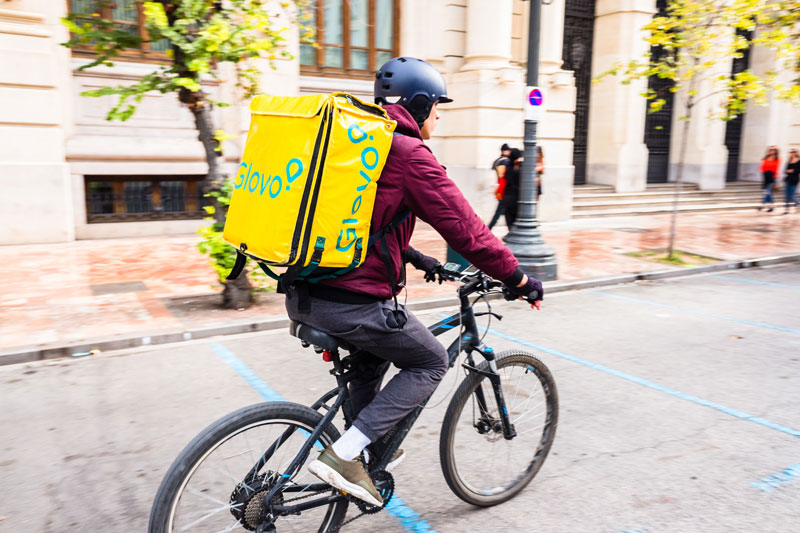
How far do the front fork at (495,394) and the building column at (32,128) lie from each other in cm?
1049

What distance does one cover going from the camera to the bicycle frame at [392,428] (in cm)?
260

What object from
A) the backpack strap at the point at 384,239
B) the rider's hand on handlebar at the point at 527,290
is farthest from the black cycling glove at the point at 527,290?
the backpack strap at the point at 384,239

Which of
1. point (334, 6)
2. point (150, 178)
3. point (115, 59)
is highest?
point (334, 6)

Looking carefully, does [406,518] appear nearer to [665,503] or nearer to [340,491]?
[340,491]

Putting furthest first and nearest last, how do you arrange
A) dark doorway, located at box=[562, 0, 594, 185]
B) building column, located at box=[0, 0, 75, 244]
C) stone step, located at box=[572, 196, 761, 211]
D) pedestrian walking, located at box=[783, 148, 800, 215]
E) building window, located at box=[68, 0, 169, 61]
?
dark doorway, located at box=[562, 0, 594, 185] < pedestrian walking, located at box=[783, 148, 800, 215] < stone step, located at box=[572, 196, 761, 211] < building window, located at box=[68, 0, 169, 61] < building column, located at box=[0, 0, 75, 244]

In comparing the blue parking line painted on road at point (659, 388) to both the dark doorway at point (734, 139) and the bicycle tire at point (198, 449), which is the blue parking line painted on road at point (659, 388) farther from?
the dark doorway at point (734, 139)

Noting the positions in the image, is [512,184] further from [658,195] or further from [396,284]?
[658,195]

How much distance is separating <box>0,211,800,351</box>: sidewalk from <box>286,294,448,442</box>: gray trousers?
4318 mm

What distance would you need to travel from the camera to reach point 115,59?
12.7 m

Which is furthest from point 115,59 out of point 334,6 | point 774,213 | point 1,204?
point 774,213

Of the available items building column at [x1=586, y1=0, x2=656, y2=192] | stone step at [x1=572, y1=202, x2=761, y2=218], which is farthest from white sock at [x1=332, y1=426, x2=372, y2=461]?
building column at [x1=586, y1=0, x2=656, y2=192]

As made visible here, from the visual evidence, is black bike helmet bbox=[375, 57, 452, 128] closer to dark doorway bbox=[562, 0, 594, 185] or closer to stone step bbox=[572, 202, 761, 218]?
stone step bbox=[572, 202, 761, 218]

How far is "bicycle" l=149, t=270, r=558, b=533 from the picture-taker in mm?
2396

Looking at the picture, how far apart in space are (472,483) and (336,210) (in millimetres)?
1756
